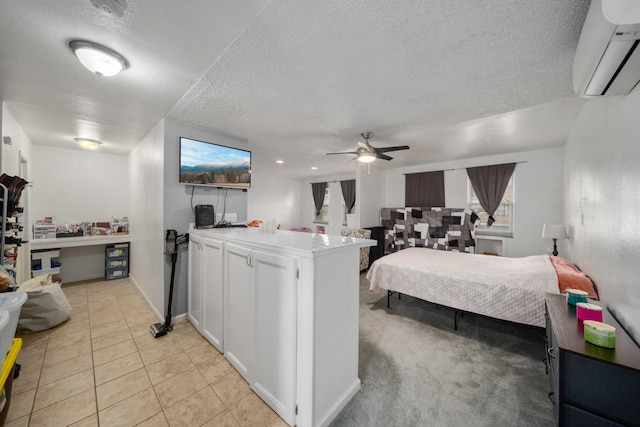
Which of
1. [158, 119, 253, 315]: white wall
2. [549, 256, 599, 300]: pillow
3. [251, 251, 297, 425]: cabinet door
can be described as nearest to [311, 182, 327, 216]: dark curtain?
→ [158, 119, 253, 315]: white wall

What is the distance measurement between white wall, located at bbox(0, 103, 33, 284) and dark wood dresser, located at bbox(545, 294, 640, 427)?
14.6 feet

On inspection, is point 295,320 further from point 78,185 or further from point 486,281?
point 78,185

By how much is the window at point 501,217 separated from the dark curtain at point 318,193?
402cm

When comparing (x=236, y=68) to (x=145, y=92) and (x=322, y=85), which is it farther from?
(x=145, y=92)

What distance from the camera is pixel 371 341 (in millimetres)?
2385

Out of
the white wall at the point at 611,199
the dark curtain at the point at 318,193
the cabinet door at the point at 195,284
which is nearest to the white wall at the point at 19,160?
the cabinet door at the point at 195,284

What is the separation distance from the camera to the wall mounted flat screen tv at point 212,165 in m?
2.62

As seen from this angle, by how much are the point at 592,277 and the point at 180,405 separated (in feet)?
11.8

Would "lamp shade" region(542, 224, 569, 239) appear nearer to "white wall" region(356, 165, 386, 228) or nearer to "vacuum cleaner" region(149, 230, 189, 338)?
"white wall" region(356, 165, 386, 228)

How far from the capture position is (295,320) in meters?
1.32

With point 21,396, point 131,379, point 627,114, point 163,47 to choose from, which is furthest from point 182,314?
point 627,114

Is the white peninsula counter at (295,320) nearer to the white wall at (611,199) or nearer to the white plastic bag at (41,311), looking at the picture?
the white wall at (611,199)

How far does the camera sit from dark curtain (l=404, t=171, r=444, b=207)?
4.93m

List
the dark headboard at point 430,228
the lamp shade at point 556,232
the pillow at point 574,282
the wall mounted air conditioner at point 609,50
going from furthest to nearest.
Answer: the dark headboard at point 430,228 → the lamp shade at point 556,232 → the pillow at point 574,282 → the wall mounted air conditioner at point 609,50
